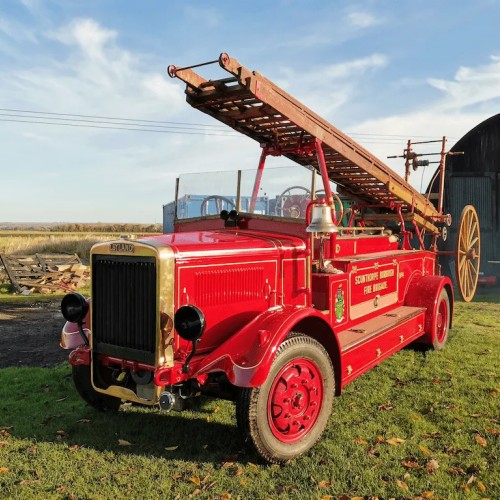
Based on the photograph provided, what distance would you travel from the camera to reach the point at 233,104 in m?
4.48

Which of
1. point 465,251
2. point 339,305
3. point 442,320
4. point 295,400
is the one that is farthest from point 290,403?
point 465,251

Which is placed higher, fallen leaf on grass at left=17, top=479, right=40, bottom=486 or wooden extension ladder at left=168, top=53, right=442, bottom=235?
wooden extension ladder at left=168, top=53, right=442, bottom=235

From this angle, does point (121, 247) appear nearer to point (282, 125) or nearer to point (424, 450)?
point (282, 125)

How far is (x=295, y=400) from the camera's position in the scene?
3.53 m

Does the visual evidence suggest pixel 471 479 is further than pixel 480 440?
No

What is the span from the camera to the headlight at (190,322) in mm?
3125

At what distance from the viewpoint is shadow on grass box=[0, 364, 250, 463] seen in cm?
360

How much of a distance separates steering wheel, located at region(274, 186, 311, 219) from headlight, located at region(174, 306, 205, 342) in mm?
1740

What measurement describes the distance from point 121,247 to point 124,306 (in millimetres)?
460

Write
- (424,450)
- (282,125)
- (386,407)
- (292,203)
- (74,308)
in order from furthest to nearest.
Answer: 1. (282,125)
2. (292,203)
3. (386,407)
4. (74,308)
5. (424,450)

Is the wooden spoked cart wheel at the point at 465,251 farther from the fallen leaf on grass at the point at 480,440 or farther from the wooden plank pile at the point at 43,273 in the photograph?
the wooden plank pile at the point at 43,273

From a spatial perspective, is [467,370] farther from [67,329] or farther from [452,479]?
[67,329]

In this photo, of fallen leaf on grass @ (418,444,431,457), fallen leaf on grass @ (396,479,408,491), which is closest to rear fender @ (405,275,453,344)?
fallen leaf on grass @ (418,444,431,457)

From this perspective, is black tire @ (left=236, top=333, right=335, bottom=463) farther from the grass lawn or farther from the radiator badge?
the radiator badge
